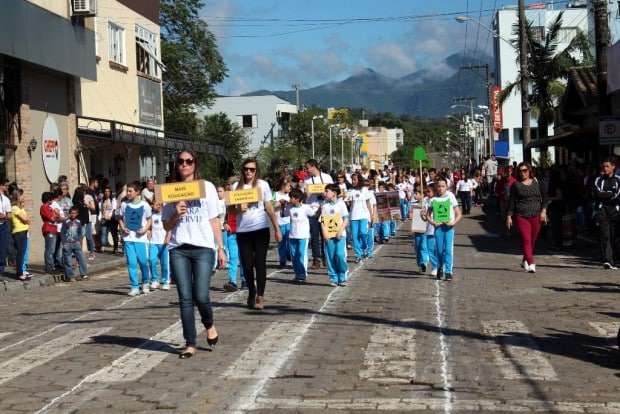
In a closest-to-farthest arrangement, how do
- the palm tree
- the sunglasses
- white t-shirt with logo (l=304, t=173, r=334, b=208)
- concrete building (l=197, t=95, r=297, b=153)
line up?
the sunglasses
white t-shirt with logo (l=304, t=173, r=334, b=208)
the palm tree
concrete building (l=197, t=95, r=297, b=153)

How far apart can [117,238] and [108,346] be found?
17069 millimetres

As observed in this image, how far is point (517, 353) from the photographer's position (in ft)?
29.6

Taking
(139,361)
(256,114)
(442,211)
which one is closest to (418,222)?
(442,211)

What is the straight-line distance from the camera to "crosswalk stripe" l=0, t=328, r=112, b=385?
8.90 m

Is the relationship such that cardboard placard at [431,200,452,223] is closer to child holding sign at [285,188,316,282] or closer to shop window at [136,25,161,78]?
child holding sign at [285,188,316,282]

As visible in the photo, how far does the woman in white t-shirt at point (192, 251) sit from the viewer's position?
30.0 ft

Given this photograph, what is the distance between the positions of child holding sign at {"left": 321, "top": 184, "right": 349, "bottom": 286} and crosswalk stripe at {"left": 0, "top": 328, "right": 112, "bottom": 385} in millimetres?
5001

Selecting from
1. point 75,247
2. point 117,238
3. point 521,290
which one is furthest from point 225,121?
point 521,290

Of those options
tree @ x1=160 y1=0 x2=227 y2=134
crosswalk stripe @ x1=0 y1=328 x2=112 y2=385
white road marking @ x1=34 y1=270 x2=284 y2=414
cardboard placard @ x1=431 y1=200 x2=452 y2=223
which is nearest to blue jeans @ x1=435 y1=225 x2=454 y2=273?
cardboard placard @ x1=431 y1=200 x2=452 y2=223

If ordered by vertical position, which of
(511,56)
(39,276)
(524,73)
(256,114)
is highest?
(511,56)

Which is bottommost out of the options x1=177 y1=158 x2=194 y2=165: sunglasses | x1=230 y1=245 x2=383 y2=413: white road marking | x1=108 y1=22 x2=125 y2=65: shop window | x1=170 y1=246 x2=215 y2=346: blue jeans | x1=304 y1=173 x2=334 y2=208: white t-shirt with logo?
x1=230 y1=245 x2=383 y2=413: white road marking

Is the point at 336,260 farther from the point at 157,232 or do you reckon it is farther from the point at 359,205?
the point at 359,205

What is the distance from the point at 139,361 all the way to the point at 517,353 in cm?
338

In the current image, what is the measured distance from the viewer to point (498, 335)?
10078 millimetres
